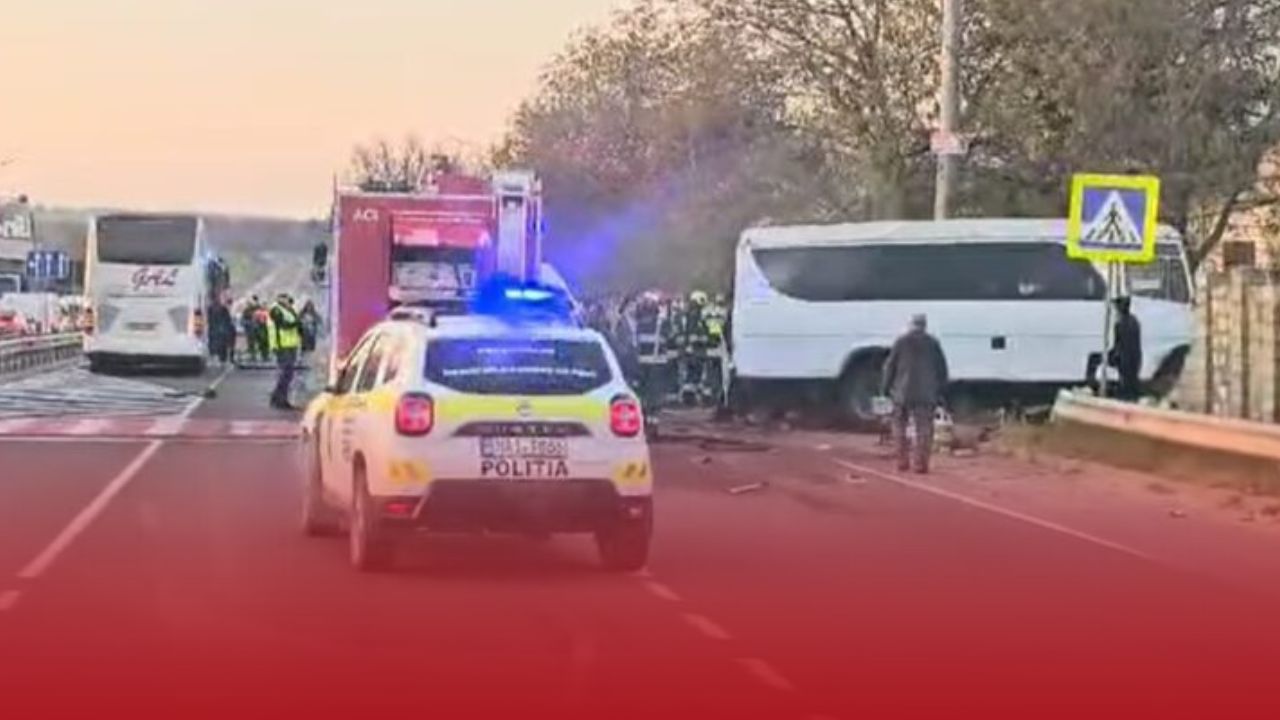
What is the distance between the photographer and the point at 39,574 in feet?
48.0

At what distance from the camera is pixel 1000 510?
20.8 m

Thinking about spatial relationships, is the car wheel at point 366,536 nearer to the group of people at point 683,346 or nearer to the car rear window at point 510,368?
the car rear window at point 510,368

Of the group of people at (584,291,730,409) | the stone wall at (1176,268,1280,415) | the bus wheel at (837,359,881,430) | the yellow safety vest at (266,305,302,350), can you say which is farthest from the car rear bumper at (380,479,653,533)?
the yellow safety vest at (266,305,302,350)

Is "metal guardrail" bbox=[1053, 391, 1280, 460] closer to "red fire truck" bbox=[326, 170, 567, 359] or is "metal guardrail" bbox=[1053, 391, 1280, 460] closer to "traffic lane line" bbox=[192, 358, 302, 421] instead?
"red fire truck" bbox=[326, 170, 567, 359]

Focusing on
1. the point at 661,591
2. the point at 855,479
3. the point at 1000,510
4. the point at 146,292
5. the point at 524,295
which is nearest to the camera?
the point at 661,591

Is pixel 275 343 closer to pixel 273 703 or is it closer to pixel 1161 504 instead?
pixel 1161 504

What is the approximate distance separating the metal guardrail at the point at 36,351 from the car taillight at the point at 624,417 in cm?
3542

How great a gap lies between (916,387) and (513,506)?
36.2 feet

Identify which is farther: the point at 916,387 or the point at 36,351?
the point at 36,351

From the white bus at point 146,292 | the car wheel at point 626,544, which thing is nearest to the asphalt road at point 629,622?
the car wheel at point 626,544

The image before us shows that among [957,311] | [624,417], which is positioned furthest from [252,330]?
[624,417]

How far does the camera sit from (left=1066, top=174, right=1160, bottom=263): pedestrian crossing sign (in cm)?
2427

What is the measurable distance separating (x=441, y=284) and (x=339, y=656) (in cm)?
2063

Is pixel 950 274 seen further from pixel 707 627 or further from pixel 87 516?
pixel 707 627
